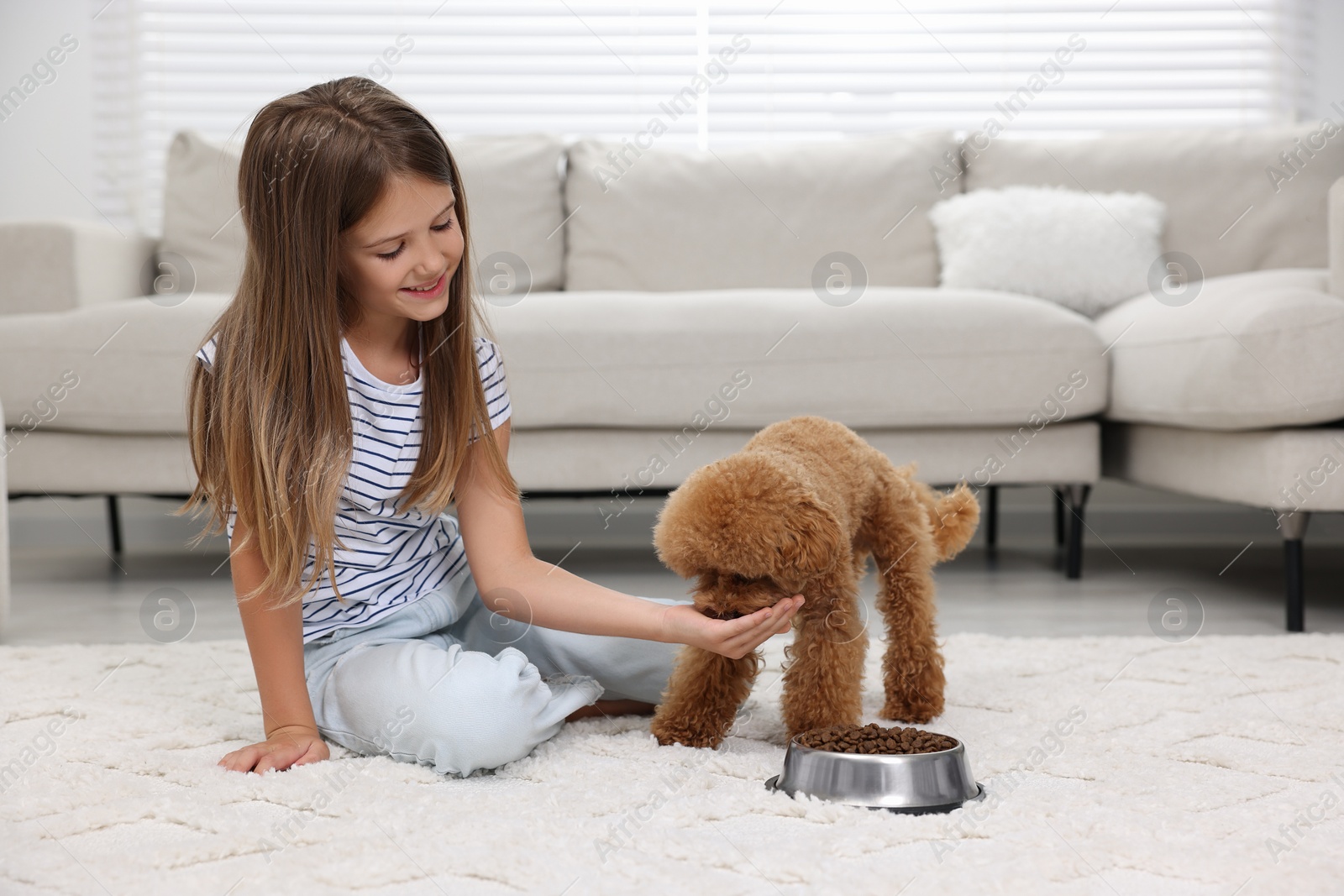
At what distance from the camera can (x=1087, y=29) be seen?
347 centimetres

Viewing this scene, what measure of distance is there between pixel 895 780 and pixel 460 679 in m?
0.48

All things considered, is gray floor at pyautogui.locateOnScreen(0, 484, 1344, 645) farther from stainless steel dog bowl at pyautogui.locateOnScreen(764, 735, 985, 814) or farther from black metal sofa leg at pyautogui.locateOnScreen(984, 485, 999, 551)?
stainless steel dog bowl at pyautogui.locateOnScreen(764, 735, 985, 814)

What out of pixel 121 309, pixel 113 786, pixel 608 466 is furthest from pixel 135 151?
pixel 113 786

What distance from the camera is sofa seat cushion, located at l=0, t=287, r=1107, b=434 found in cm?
222

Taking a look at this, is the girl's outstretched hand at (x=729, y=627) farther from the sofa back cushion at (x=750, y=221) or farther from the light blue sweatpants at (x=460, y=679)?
the sofa back cushion at (x=750, y=221)

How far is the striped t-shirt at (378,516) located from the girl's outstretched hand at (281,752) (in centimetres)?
17

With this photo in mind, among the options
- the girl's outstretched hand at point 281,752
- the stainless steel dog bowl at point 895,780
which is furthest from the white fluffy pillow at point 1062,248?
the girl's outstretched hand at point 281,752

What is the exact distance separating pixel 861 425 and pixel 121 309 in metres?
1.56

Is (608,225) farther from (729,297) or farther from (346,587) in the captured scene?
(346,587)

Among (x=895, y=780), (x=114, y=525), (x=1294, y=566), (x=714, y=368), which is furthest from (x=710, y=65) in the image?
(x=895, y=780)

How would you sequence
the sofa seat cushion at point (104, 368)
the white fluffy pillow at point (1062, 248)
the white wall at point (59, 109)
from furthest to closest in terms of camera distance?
1. the white wall at point (59, 109)
2. the white fluffy pillow at point (1062, 248)
3. the sofa seat cushion at point (104, 368)

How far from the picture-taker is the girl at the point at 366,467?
118 cm

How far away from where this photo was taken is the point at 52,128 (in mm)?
3418

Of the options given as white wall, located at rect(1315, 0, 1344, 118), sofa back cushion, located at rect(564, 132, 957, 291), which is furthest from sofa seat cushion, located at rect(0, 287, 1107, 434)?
white wall, located at rect(1315, 0, 1344, 118)
